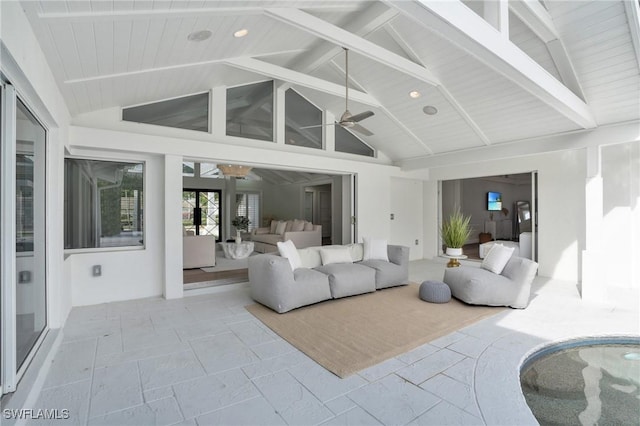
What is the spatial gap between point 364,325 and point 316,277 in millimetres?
997

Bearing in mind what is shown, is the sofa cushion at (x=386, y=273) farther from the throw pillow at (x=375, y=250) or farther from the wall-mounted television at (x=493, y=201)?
the wall-mounted television at (x=493, y=201)

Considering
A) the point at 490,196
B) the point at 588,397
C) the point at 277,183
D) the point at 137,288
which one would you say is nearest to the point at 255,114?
the point at 137,288

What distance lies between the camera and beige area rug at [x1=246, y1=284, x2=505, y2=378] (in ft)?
9.59

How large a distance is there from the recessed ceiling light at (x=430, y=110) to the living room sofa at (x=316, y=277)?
7.93 feet

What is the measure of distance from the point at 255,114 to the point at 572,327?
543 cm

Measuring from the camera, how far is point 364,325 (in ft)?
11.9

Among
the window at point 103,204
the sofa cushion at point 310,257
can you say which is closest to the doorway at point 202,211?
the window at point 103,204

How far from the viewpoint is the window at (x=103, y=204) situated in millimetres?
4258

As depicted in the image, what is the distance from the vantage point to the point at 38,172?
301 centimetres

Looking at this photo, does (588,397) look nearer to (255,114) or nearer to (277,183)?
(255,114)

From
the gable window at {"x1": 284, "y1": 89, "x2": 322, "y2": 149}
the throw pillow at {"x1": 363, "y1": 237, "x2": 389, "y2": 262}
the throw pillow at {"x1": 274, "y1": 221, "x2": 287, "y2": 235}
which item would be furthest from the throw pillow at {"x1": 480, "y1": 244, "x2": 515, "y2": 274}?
the throw pillow at {"x1": 274, "y1": 221, "x2": 287, "y2": 235}

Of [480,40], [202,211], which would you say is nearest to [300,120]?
[480,40]

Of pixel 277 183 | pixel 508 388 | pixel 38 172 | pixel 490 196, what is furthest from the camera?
pixel 277 183

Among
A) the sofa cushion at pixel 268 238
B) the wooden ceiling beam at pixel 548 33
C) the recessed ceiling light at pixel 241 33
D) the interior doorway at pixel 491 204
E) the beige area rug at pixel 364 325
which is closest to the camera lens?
the beige area rug at pixel 364 325
